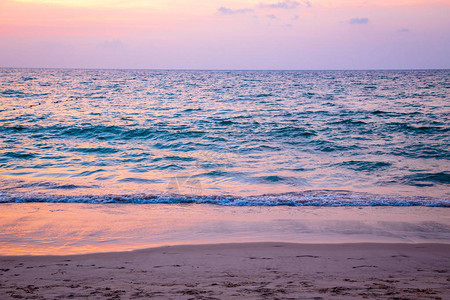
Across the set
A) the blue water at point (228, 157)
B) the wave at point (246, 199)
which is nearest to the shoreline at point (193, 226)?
the wave at point (246, 199)

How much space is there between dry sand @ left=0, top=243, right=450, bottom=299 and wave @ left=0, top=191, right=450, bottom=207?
2230 millimetres

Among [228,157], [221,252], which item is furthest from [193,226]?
[228,157]

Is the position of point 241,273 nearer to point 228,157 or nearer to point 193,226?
point 193,226

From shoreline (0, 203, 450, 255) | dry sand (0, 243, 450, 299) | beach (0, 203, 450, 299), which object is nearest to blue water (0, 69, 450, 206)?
shoreline (0, 203, 450, 255)

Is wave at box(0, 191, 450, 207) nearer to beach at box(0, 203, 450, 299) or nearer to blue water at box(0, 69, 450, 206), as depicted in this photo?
blue water at box(0, 69, 450, 206)

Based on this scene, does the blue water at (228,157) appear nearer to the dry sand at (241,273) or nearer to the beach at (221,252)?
the beach at (221,252)

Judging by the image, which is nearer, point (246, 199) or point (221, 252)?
point (221, 252)

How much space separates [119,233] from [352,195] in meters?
5.30

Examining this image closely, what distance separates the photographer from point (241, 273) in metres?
4.15

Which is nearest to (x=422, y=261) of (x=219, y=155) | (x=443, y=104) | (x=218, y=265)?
(x=218, y=265)

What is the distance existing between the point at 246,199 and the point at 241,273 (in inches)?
133

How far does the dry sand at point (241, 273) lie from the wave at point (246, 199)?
2.23 meters

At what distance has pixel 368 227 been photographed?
586cm

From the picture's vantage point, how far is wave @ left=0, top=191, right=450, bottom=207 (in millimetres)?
7277
